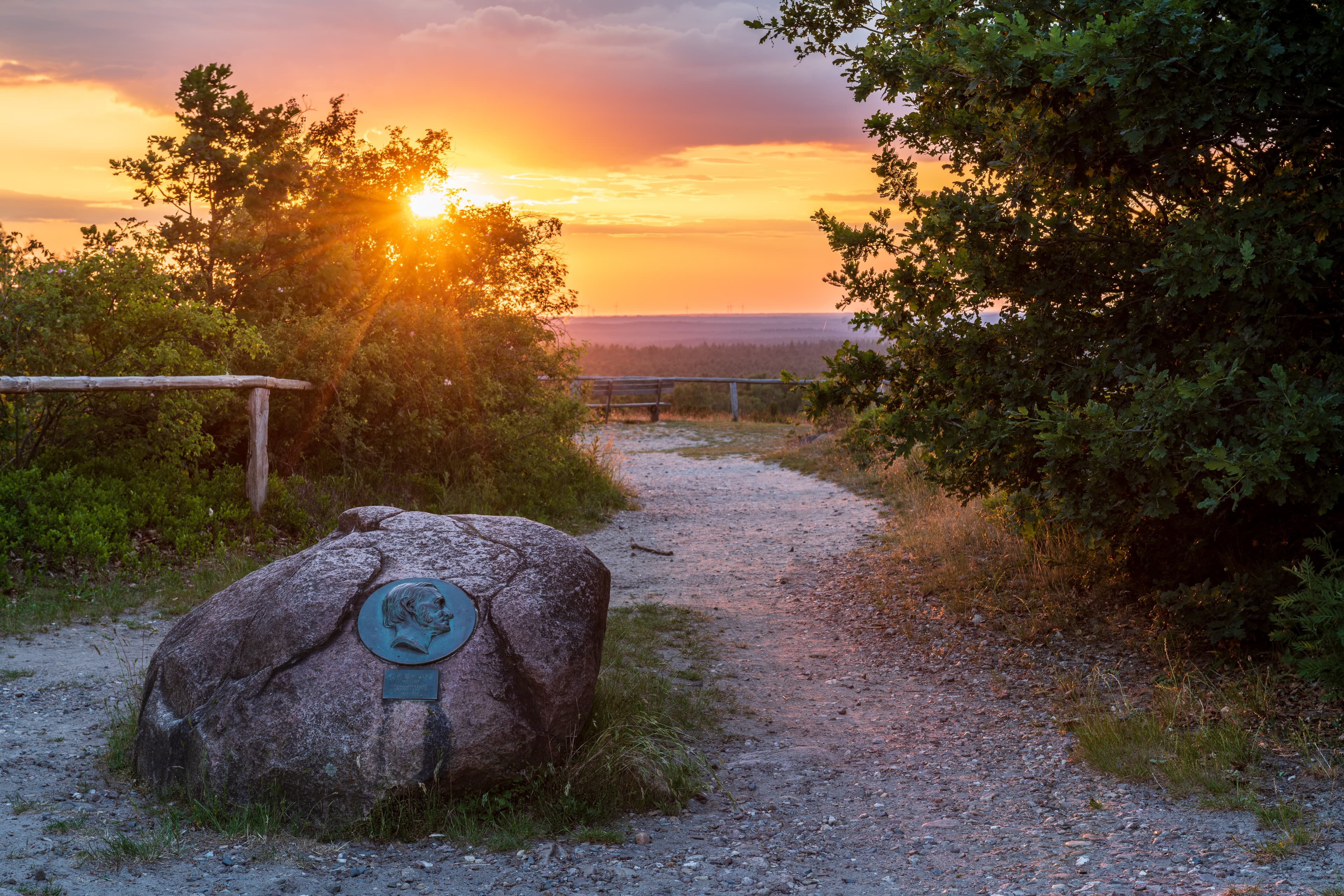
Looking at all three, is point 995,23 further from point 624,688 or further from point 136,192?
point 136,192

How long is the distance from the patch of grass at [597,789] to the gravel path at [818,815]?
0.11 m

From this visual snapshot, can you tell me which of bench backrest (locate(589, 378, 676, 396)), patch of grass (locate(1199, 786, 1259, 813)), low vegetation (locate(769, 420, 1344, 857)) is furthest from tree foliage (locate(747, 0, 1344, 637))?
bench backrest (locate(589, 378, 676, 396))

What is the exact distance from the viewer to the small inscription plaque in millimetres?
4250

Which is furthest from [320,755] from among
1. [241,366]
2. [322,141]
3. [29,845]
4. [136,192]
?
[322,141]

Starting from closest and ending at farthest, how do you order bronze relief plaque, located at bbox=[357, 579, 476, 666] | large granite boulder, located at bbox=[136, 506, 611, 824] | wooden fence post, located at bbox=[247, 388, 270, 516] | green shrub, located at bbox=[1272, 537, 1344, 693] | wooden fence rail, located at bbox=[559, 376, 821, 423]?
large granite boulder, located at bbox=[136, 506, 611, 824]
bronze relief plaque, located at bbox=[357, 579, 476, 666]
green shrub, located at bbox=[1272, 537, 1344, 693]
wooden fence post, located at bbox=[247, 388, 270, 516]
wooden fence rail, located at bbox=[559, 376, 821, 423]

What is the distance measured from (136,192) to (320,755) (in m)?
10.2

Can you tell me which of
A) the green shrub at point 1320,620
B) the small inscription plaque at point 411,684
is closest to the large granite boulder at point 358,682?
the small inscription plaque at point 411,684

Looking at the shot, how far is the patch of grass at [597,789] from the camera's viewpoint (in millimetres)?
4199

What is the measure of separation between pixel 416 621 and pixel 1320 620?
158 inches

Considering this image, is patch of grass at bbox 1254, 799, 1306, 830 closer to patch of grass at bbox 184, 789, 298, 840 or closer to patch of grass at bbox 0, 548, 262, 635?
patch of grass at bbox 184, 789, 298, 840

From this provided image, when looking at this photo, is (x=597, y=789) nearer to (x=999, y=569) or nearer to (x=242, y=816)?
(x=242, y=816)

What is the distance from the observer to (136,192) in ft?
39.3

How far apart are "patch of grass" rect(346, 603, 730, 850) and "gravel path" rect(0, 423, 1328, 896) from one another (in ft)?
0.35

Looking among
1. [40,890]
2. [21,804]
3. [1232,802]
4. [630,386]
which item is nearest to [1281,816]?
[1232,802]
